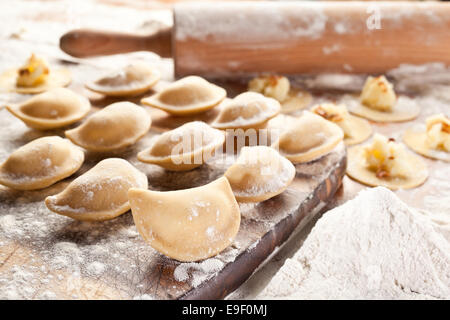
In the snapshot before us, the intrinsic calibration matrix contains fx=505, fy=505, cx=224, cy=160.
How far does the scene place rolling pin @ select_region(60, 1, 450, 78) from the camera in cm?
208

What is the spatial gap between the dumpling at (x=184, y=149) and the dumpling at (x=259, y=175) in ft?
0.38

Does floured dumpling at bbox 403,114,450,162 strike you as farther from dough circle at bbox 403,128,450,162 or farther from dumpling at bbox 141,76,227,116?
dumpling at bbox 141,76,227,116

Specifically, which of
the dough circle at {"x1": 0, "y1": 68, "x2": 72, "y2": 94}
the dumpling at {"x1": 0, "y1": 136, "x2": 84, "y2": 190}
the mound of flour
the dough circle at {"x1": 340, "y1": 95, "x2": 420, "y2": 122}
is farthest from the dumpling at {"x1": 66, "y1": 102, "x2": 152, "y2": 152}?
the dough circle at {"x1": 340, "y1": 95, "x2": 420, "y2": 122}

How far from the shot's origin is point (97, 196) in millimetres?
1191

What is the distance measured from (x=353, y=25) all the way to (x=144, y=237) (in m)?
1.44

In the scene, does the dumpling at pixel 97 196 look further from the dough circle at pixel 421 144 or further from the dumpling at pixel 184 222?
Answer: the dough circle at pixel 421 144

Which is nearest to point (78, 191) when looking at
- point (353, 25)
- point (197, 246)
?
point (197, 246)

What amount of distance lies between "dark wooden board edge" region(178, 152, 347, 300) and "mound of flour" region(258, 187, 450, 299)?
0.07 meters

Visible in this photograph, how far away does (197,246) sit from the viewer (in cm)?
106

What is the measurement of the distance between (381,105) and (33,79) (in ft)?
4.38

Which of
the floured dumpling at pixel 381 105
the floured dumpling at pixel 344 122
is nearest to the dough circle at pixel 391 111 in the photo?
the floured dumpling at pixel 381 105

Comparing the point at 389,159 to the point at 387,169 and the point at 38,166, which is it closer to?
the point at 387,169

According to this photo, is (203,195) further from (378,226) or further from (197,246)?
(378,226)

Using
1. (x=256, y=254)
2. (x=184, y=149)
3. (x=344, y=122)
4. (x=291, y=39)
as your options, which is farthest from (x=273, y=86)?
(x=256, y=254)
